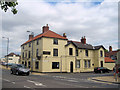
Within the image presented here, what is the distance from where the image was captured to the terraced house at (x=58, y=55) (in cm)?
3155

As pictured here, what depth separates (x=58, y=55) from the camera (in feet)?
109

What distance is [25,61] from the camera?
39.8 metres

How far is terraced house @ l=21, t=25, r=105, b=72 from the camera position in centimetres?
3155

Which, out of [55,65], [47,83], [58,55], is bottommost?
[47,83]

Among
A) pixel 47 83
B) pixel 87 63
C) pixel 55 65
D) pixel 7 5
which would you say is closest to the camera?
pixel 7 5

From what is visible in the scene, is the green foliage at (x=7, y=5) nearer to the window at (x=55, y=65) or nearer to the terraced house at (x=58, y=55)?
the terraced house at (x=58, y=55)

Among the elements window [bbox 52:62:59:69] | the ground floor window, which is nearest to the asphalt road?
window [bbox 52:62:59:69]

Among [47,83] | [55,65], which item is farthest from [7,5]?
[55,65]

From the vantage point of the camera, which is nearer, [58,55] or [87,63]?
[58,55]

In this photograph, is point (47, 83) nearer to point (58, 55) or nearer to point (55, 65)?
point (55, 65)

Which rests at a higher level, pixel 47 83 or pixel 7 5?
pixel 7 5

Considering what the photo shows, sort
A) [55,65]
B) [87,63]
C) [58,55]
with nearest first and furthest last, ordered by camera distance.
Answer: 1. [55,65]
2. [58,55]
3. [87,63]

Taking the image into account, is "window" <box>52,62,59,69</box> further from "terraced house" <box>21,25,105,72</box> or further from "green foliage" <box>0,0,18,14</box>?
"green foliage" <box>0,0,18,14</box>

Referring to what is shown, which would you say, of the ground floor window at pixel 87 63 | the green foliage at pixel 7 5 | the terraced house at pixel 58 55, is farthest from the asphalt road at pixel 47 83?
the ground floor window at pixel 87 63
